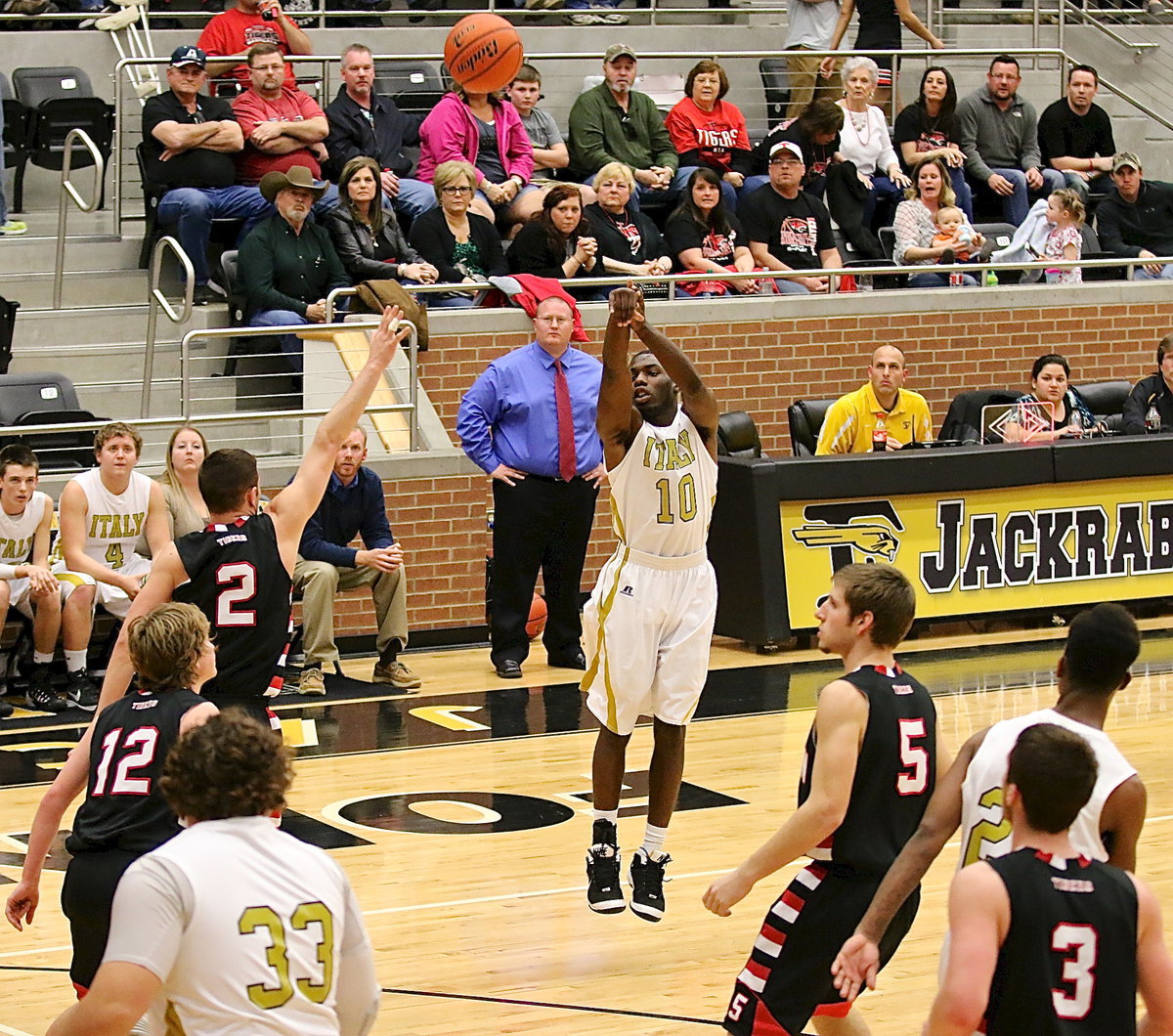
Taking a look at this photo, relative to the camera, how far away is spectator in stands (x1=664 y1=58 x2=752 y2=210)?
15.0 metres

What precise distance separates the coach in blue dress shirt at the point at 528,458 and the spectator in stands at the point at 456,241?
179 cm

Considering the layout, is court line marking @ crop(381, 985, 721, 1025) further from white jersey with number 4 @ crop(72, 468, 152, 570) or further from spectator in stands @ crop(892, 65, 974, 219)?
spectator in stands @ crop(892, 65, 974, 219)

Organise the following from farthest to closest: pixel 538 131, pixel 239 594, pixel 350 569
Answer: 1. pixel 538 131
2. pixel 350 569
3. pixel 239 594

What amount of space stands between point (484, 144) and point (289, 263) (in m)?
2.09

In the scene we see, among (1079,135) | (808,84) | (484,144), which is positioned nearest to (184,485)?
(484,144)

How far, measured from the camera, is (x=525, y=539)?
37.0ft

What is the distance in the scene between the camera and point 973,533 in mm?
12352

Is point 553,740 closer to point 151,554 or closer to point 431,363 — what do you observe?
point 151,554

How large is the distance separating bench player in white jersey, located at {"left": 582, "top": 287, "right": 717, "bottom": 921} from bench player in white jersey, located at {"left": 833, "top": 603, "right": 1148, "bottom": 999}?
259 centimetres

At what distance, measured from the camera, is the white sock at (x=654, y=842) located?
669 centimetres

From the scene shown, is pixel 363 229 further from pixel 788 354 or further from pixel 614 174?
pixel 788 354

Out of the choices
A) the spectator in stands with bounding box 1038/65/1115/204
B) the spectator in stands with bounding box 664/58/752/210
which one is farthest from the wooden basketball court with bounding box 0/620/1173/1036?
the spectator in stands with bounding box 1038/65/1115/204

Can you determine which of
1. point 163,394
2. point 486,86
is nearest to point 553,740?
point 163,394

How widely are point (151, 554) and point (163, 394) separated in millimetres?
2728
